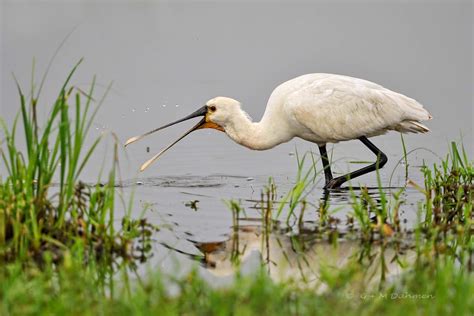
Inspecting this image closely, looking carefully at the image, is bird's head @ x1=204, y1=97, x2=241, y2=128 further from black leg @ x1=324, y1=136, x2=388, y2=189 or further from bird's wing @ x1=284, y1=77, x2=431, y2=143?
black leg @ x1=324, y1=136, x2=388, y2=189

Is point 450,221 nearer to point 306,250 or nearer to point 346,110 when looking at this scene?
point 306,250

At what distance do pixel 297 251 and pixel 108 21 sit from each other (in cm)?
1389

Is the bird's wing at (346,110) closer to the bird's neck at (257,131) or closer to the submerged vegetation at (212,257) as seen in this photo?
the bird's neck at (257,131)

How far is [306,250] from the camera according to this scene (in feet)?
23.9

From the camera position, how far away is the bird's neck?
1062 cm

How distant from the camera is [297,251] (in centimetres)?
725

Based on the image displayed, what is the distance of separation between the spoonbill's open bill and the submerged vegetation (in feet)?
5.64

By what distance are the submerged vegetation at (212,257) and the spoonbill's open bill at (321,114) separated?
172 centimetres

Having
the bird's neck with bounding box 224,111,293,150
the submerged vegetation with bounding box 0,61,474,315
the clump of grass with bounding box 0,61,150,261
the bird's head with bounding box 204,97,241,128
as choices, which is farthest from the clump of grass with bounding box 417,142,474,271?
the bird's head with bounding box 204,97,241,128

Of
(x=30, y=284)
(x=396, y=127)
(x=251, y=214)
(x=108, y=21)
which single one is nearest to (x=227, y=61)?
(x=108, y=21)

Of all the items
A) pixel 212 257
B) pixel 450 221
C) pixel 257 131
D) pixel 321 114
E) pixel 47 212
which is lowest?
pixel 212 257

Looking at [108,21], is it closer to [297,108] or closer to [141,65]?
[141,65]

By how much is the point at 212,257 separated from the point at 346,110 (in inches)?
145

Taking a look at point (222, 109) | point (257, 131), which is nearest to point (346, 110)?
point (257, 131)
